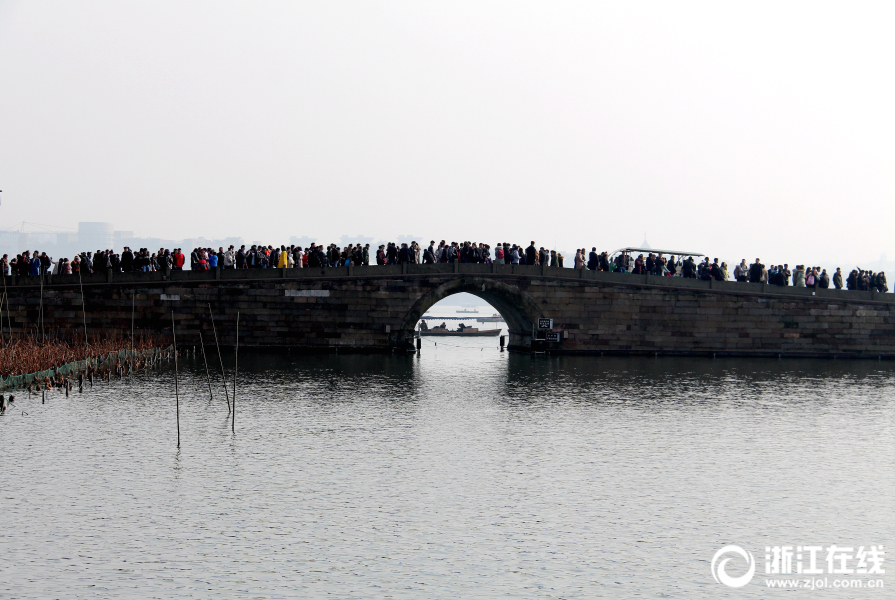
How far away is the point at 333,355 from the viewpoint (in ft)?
153

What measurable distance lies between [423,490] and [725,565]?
6439 millimetres

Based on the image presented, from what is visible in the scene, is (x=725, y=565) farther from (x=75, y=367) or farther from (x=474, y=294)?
(x=474, y=294)

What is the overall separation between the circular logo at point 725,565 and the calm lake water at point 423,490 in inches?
7.2

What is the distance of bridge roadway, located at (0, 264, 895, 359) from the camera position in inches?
1811

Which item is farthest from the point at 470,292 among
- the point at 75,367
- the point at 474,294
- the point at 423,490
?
the point at 423,490

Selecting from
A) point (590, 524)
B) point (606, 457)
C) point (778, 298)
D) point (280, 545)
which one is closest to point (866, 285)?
point (778, 298)

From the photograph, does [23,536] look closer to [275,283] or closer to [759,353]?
[275,283]

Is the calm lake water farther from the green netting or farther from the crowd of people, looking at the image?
the crowd of people

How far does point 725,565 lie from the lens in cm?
1557

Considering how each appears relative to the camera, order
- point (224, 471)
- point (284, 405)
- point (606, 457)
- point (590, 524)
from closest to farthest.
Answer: point (590, 524)
point (224, 471)
point (606, 457)
point (284, 405)

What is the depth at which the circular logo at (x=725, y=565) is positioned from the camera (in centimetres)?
1487

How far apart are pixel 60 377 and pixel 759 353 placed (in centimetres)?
3493

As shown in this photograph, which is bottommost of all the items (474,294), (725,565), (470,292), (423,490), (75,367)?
(725,565)

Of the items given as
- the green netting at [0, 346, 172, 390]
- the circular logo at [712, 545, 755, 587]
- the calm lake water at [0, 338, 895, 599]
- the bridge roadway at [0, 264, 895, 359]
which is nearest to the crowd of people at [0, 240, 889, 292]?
the bridge roadway at [0, 264, 895, 359]
